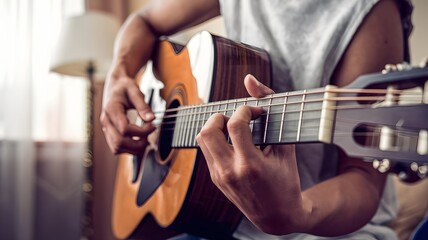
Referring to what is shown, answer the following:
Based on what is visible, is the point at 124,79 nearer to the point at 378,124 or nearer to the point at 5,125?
the point at 378,124

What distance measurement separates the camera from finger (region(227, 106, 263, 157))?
1.03 ft

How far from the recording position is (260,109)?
320mm

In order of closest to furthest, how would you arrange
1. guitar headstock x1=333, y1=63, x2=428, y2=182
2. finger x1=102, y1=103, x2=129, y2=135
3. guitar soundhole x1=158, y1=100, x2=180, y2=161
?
guitar headstock x1=333, y1=63, x2=428, y2=182
guitar soundhole x1=158, y1=100, x2=180, y2=161
finger x1=102, y1=103, x2=129, y2=135

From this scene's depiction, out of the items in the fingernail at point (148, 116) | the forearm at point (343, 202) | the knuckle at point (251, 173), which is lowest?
the forearm at point (343, 202)

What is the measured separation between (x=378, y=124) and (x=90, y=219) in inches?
38.0

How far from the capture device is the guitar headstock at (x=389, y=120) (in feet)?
0.78

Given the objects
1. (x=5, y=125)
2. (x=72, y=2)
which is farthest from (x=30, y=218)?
(x=72, y=2)

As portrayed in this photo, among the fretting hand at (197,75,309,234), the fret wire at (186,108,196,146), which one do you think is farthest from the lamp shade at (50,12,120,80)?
the fretting hand at (197,75,309,234)

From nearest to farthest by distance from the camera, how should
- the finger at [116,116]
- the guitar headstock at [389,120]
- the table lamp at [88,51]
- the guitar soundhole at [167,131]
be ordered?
the guitar headstock at [389,120], the guitar soundhole at [167,131], the finger at [116,116], the table lamp at [88,51]

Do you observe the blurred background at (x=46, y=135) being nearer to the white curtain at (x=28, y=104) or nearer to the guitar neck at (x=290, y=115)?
the white curtain at (x=28, y=104)

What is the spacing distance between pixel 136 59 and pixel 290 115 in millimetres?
455

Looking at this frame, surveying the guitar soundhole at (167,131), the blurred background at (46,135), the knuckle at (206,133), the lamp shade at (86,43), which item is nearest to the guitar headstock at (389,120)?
the knuckle at (206,133)

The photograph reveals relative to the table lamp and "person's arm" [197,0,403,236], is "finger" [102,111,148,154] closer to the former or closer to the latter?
"person's arm" [197,0,403,236]

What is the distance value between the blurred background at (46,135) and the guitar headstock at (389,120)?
0.83 meters
